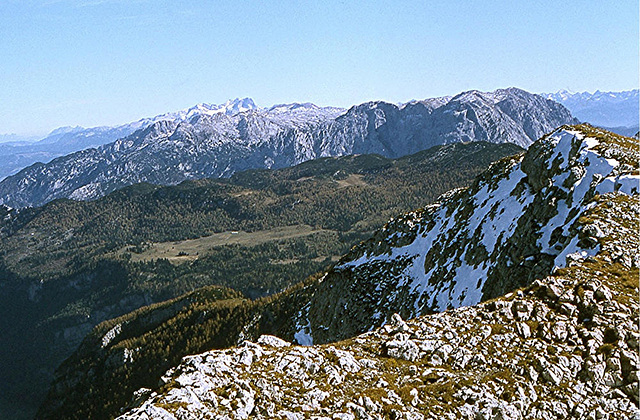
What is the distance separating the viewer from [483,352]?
21297 millimetres

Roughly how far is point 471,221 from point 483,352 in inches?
1550

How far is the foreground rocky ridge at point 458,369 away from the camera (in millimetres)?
17953

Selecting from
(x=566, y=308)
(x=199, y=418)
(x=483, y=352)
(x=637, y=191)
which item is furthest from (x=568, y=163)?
(x=199, y=418)

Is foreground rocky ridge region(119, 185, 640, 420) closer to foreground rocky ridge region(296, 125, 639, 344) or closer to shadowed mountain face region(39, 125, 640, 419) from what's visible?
shadowed mountain face region(39, 125, 640, 419)

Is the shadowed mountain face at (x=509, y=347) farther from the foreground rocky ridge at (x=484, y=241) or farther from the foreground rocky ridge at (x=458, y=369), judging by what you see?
the foreground rocky ridge at (x=484, y=241)

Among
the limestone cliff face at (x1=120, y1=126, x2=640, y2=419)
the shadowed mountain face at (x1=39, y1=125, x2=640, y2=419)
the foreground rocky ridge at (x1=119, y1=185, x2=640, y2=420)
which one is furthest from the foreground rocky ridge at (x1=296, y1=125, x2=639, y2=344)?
the foreground rocky ridge at (x1=119, y1=185, x2=640, y2=420)

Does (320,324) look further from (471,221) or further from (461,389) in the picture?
(461,389)

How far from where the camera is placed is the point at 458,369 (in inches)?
812

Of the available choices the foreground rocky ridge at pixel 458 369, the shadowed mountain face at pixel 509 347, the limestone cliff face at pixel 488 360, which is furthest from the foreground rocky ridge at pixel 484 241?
the foreground rocky ridge at pixel 458 369

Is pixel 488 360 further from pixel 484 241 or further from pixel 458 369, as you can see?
pixel 484 241

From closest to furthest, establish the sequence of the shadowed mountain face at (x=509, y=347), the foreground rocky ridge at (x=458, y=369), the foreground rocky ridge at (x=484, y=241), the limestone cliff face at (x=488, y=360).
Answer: the foreground rocky ridge at (x=458, y=369) → the limestone cliff face at (x=488, y=360) → the shadowed mountain face at (x=509, y=347) → the foreground rocky ridge at (x=484, y=241)

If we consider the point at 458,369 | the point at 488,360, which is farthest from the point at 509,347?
the point at 458,369

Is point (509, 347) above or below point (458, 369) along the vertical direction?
above

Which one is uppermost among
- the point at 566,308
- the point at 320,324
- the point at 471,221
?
the point at 566,308
